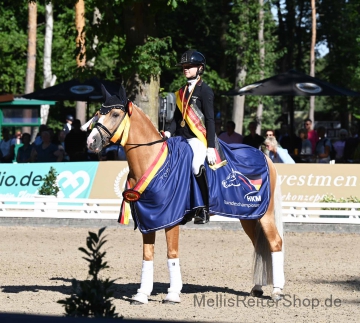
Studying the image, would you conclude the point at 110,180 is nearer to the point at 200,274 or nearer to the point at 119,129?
the point at 200,274

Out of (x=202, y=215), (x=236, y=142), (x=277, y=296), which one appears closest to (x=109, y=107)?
(x=202, y=215)

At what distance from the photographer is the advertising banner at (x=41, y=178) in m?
17.8

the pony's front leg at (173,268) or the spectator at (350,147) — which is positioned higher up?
the spectator at (350,147)

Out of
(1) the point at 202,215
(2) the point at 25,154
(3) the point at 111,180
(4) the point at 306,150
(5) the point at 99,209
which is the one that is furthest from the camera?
(2) the point at 25,154

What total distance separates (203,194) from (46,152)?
10951 mm

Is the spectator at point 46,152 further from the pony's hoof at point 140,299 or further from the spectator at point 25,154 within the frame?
the pony's hoof at point 140,299

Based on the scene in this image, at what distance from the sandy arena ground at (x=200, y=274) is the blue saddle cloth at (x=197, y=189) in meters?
0.90

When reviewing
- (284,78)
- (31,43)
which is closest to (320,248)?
(284,78)

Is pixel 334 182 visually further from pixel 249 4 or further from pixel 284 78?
pixel 249 4

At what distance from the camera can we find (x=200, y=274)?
11.0 metres

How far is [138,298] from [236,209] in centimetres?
140

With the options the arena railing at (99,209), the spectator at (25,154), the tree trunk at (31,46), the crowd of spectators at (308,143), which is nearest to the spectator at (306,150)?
the crowd of spectators at (308,143)

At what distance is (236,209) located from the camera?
9.23 m

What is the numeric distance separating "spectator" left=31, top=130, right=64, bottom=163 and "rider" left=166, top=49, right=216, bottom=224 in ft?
34.4
